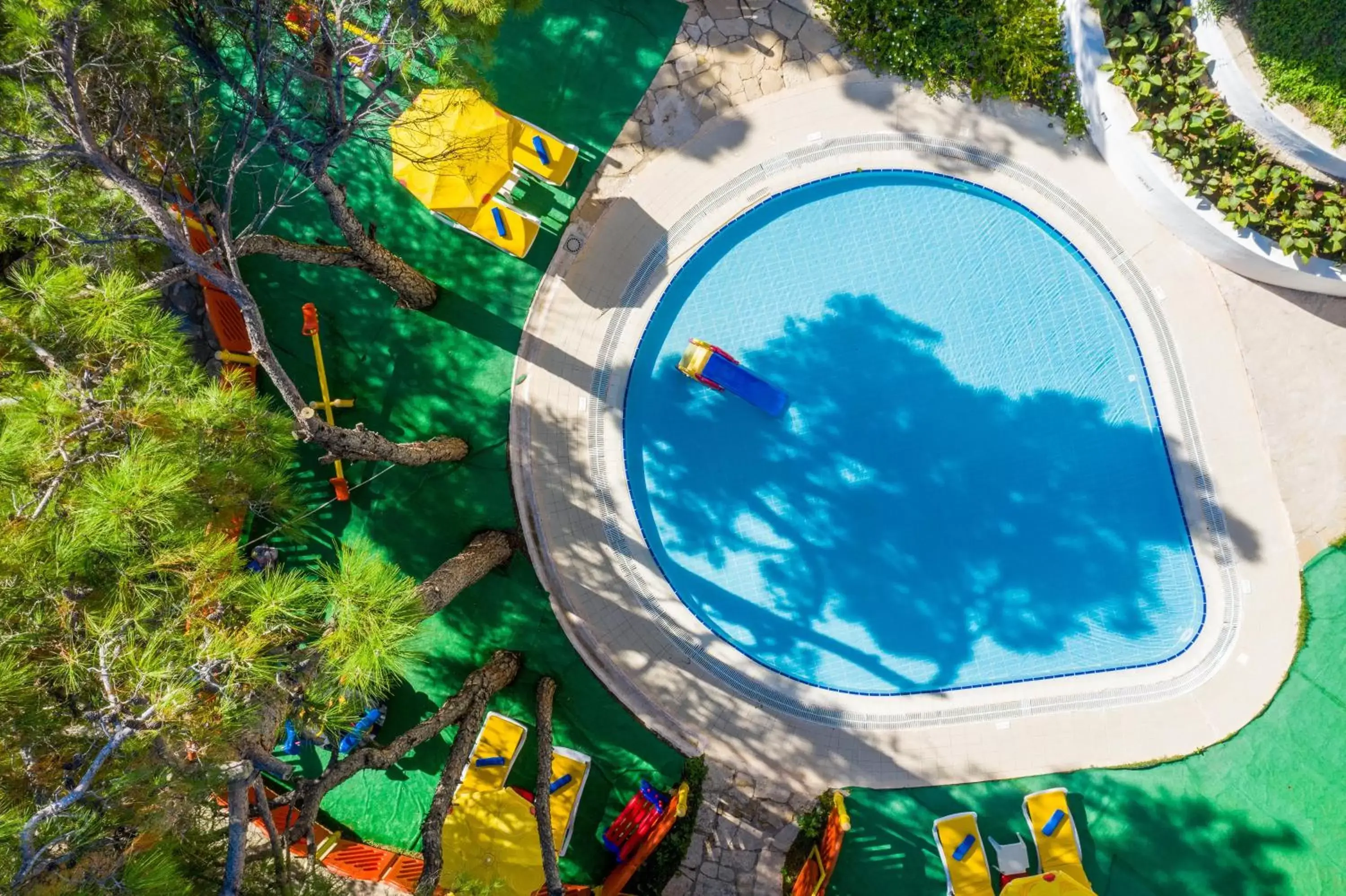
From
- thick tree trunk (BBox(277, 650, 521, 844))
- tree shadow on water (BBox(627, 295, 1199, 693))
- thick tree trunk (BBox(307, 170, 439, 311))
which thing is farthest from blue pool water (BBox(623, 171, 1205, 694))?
thick tree trunk (BBox(307, 170, 439, 311))

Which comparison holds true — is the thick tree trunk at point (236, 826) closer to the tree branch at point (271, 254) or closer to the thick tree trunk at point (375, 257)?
the tree branch at point (271, 254)

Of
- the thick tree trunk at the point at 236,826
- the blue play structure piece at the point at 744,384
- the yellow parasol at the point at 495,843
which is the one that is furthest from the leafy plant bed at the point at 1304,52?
the thick tree trunk at the point at 236,826

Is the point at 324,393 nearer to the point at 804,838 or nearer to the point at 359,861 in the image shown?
the point at 359,861

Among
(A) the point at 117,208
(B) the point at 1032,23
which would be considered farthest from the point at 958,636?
(A) the point at 117,208

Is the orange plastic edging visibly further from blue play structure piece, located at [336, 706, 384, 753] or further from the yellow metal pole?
the yellow metal pole

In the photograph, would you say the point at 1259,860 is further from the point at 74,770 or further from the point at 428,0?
the point at 428,0
